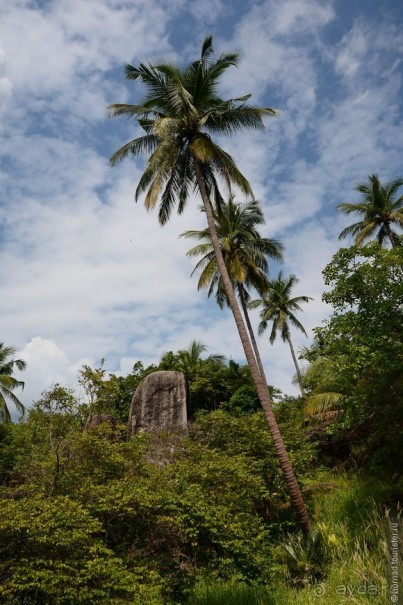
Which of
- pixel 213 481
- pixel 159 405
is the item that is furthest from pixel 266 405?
pixel 159 405

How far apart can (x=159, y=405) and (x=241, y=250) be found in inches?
331

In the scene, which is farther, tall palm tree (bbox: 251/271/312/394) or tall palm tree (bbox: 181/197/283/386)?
tall palm tree (bbox: 251/271/312/394)

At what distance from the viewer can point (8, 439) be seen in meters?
22.9

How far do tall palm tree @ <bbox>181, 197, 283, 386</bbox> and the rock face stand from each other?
4.75 m

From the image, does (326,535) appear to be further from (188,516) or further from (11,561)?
(11,561)

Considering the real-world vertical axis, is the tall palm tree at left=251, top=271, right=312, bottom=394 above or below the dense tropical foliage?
above

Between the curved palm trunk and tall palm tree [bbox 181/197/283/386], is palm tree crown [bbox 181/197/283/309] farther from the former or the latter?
the curved palm trunk

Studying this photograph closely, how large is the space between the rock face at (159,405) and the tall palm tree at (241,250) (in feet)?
15.6

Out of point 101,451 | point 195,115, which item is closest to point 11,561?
point 101,451

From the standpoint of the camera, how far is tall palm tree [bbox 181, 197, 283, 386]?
2036cm

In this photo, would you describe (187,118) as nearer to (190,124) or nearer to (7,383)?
(190,124)

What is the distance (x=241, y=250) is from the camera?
20.9 meters

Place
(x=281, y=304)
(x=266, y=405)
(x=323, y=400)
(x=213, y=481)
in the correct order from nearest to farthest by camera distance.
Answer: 1. (x=213, y=481)
2. (x=266, y=405)
3. (x=323, y=400)
4. (x=281, y=304)

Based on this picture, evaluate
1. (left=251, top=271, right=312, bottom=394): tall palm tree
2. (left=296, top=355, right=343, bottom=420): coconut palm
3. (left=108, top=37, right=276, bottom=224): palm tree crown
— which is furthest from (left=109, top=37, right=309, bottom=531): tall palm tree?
(left=251, top=271, right=312, bottom=394): tall palm tree
